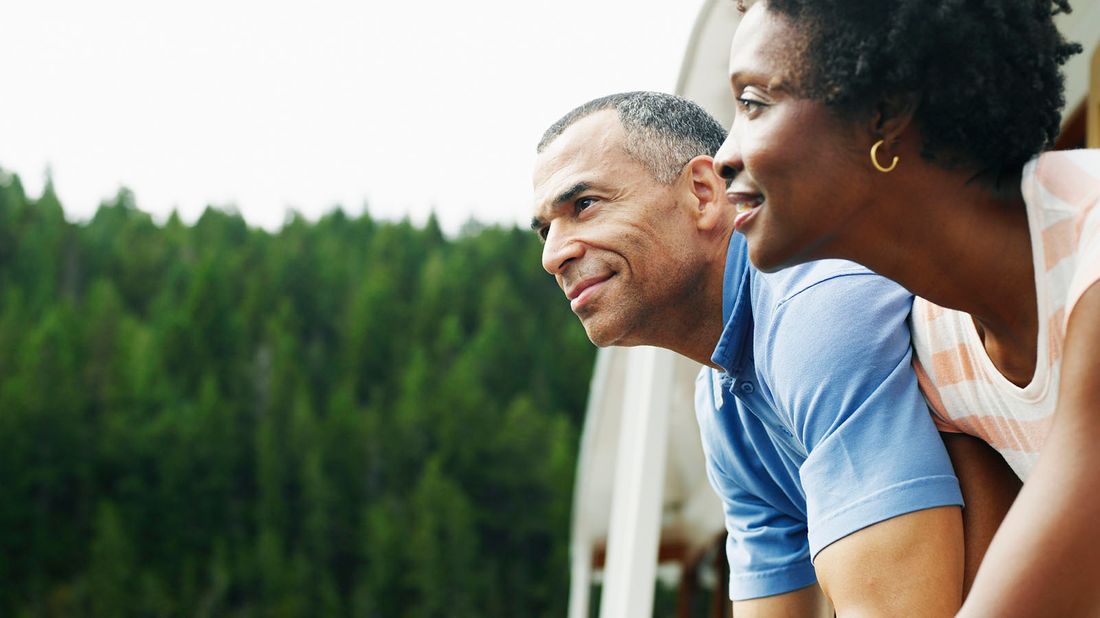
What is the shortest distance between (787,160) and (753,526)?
876 millimetres

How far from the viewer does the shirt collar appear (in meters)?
1.60

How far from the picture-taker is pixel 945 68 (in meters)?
1.12

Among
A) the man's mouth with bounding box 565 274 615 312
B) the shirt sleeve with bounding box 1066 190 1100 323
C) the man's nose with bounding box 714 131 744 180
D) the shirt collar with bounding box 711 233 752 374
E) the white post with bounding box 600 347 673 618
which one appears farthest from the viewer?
the white post with bounding box 600 347 673 618

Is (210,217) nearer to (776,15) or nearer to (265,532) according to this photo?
(265,532)

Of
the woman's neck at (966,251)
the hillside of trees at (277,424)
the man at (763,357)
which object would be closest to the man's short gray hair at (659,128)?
the man at (763,357)

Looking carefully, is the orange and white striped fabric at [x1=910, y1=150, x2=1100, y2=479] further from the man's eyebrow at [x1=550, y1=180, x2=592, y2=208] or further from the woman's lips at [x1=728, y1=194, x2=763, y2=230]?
the man's eyebrow at [x1=550, y1=180, x2=592, y2=208]

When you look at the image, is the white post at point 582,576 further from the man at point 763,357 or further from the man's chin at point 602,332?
the man's chin at point 602,332

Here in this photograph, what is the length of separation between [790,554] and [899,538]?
0.59m

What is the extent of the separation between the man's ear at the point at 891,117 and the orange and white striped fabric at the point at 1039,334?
0.11 meters

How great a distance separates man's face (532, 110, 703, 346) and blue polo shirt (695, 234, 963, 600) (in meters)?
0.10

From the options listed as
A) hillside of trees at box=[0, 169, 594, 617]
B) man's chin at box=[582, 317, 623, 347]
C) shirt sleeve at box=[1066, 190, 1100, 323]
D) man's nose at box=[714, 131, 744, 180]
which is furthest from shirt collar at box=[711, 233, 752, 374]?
hillside of trees at box=[0, 169, 594, 617]

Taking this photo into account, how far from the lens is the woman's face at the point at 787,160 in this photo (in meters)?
1.13

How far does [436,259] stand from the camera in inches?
2035

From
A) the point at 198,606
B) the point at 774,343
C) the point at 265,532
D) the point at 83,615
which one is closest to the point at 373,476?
the point at 265,532
